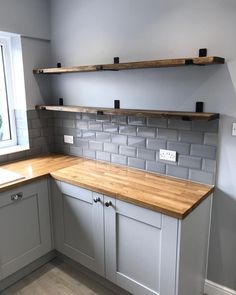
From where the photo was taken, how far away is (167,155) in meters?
2.08

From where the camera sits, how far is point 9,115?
274cm

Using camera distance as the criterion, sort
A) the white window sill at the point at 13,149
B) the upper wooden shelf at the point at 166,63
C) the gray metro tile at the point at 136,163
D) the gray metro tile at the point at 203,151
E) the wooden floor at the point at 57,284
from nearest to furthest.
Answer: the upper wooden shelf at the point at 166,63, the gray metro tile at the point at 203,151, the wooden floor at the point at 57,284, the gray metro tile at the point at 136,163, the white window sill at the point at 13,149

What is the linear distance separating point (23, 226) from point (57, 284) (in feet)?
1.84

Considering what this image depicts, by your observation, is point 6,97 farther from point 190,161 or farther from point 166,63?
point 190,161

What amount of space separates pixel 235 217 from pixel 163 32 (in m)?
1.44

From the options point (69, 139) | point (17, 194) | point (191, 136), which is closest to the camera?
point (191, 136)

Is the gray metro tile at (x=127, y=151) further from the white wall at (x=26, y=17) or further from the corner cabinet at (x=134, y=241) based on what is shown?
the white wall at (x=26, y=17)

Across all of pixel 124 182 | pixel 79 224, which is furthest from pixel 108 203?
pixel 79 224

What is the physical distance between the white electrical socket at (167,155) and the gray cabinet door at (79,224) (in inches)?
23.7

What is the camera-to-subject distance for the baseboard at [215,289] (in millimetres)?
1953

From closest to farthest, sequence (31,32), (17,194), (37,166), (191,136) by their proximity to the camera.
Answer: (191,136) → (17,194) → (37,166) → (31,32)

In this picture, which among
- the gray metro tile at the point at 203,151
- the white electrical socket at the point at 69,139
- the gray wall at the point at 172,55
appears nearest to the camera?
the gray wall at the point at 172,55

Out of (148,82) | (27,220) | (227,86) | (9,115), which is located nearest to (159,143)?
(148,82)

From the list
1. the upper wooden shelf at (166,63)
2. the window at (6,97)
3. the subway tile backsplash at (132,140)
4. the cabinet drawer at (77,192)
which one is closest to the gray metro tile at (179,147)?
the subway tile backsplash at (132,140)
